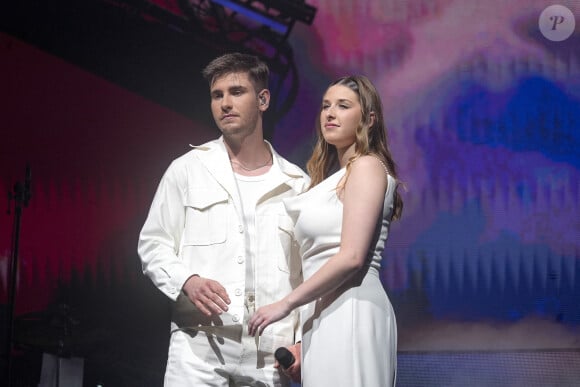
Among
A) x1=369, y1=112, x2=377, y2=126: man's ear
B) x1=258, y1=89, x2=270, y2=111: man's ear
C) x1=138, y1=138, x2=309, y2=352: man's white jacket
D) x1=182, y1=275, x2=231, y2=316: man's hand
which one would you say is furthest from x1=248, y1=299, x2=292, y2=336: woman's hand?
x1=258, y1=89, x2=270, y2=111: man's ear

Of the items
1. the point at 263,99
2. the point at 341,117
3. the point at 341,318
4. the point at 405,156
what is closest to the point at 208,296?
the point at 341,318

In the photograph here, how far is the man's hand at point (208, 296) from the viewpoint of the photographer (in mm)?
2406

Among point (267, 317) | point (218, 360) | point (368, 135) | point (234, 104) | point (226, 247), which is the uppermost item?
point (234, 104)

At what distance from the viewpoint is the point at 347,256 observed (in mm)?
2158

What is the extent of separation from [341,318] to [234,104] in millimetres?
976

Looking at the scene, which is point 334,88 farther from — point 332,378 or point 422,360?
point 422,360

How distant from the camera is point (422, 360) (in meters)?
3.91

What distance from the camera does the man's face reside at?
2820 mm

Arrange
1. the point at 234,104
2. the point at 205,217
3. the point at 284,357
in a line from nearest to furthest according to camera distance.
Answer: the point at 284,357
the point at 205,217
the point at 234,104

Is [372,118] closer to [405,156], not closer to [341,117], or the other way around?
[341,117]

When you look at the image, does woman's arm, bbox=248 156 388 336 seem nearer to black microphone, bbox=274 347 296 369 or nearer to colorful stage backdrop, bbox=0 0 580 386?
black microphone, bbox=274 347 296 369

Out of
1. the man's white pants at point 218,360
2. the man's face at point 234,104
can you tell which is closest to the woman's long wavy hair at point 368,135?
the man's face at point 234,104

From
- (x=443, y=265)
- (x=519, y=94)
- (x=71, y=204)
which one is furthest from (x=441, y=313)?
(x=71, y=204)

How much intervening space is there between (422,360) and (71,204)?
1913mm
